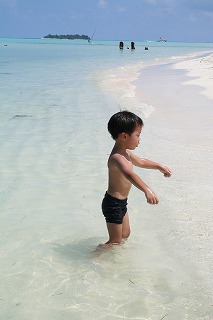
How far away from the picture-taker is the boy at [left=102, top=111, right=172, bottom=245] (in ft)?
9.69

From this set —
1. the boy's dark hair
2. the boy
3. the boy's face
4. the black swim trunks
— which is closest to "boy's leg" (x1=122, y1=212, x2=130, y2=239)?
the boy

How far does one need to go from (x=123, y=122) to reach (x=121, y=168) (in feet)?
1.08

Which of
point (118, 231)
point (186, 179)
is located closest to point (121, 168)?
point (118, 231)

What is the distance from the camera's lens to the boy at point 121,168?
9.69ft

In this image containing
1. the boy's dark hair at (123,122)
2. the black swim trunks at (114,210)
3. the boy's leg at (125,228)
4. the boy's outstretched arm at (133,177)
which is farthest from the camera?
the boy's leg at (125,228)

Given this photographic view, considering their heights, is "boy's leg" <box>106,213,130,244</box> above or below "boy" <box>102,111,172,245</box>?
below

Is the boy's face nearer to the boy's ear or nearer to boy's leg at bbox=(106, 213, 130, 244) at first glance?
the boy's ear

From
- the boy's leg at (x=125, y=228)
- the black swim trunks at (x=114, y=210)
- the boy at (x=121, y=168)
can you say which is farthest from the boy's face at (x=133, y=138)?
the boy's leg at (x=125, y=228)

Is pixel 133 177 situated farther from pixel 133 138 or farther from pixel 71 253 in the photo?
pixel 71 253

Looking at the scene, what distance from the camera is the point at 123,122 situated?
2939 mm

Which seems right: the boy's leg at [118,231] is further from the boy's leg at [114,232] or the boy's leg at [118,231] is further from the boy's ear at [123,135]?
the boy's ear at [123,135]

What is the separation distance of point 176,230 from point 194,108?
19.5 ft

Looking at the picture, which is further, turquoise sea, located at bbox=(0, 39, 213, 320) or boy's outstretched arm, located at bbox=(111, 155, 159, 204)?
boy's outstretched arm, located at bbox=(111, 155, 159, 204)

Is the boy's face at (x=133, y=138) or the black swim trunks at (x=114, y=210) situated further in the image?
the black swim trunks at (x=114, y=210)
